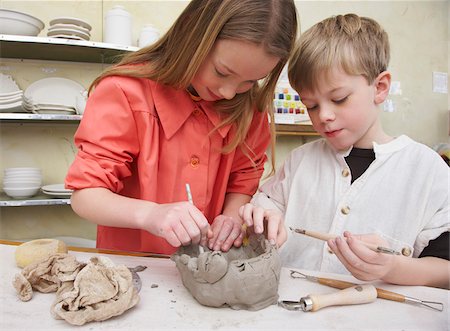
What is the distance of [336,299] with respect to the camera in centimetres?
66

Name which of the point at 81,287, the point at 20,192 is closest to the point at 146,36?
the point at 20,192

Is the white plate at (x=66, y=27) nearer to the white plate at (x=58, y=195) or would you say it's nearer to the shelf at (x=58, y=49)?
the shelf at (x=58, y=49)

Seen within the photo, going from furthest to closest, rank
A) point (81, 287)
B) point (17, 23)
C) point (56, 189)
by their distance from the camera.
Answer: point (56, 189) < point (17, 23) < point (81, 287)

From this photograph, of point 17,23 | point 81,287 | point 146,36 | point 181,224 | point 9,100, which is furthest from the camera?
point 146,36

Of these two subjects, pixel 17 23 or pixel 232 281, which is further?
pixel 17 23

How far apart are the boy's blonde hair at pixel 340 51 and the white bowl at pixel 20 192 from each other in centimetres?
193

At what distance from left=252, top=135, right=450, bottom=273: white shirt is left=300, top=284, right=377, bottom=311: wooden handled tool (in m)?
0.31

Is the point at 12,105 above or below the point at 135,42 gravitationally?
below

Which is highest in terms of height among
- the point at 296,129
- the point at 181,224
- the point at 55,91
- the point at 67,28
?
the point at 67,28

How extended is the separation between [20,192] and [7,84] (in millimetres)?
802

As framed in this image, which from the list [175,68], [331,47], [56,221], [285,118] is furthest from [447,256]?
[56,221]

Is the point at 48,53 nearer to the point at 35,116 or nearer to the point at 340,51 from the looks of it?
the point at 35,116

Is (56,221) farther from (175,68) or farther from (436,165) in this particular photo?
(436,165)

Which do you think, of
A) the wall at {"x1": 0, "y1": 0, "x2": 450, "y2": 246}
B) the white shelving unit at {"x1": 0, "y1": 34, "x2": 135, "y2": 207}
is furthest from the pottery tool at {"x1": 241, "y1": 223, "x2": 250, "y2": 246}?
the wall at {"x1": 0, "y1": 0, "x2": 450, "y2": 246}
